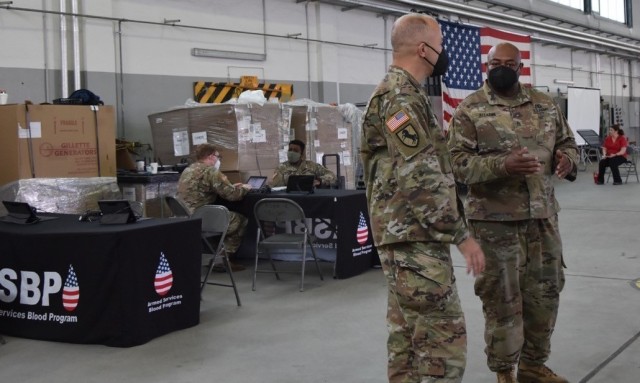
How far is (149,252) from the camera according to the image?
3.97m

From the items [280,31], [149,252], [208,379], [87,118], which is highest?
[280,31]

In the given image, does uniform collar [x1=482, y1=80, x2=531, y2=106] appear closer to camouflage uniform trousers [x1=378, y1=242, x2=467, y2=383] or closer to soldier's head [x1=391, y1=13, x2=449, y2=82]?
soldier's head [x1=391, y1=13, x2=449, y2=82]

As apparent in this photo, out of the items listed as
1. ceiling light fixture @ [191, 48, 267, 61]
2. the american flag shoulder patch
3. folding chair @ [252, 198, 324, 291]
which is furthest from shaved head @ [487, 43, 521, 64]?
ceiling light fixture @ [191, 48, 267, 61]

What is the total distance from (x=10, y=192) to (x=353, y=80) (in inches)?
305

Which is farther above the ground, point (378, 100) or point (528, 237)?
point (378, 100)

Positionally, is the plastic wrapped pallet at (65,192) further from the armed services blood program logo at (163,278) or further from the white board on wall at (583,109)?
the white board on wall at (583,109)

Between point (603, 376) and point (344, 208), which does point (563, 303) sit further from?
point (344, 208)

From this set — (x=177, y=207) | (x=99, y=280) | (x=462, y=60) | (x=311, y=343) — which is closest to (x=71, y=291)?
(x=99, y=280)

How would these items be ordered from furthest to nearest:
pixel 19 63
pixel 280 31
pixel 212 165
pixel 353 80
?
pixel 353 80
pixel 280 31
pixel 19 63
pixel 212 165

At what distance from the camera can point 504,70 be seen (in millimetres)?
2801

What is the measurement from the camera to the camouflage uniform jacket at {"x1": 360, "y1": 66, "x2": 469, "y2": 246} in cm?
205

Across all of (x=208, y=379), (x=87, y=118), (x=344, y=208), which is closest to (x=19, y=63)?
(x=87, y=118)

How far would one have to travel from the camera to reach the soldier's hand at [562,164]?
2.81m

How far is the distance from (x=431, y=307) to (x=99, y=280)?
7.83 ft
